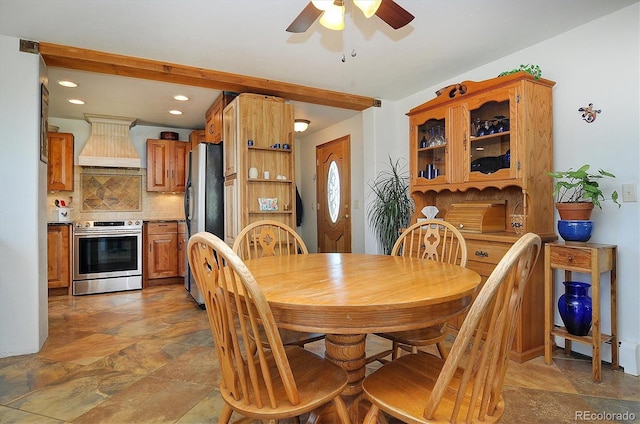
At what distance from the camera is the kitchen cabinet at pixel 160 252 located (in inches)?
190

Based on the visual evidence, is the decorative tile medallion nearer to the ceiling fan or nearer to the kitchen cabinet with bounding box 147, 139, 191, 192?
the kitchen cabinet with bounding box 147, 139, 191, 192

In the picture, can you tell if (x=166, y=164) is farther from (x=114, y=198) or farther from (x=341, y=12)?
(x=341, y=12)

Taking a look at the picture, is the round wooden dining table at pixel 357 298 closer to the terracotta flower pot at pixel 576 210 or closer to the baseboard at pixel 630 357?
the terracotta flower pot at pixel 576 210

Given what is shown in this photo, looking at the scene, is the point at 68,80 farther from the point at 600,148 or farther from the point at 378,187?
the point at 600,148

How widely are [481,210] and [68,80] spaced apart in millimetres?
3871

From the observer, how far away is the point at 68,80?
337cm

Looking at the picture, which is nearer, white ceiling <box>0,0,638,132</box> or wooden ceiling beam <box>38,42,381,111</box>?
white ceiling <box>0,0,638,132</box>

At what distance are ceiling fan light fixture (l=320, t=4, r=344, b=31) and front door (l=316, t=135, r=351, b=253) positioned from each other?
314cm

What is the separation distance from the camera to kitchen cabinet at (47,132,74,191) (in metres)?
4.54

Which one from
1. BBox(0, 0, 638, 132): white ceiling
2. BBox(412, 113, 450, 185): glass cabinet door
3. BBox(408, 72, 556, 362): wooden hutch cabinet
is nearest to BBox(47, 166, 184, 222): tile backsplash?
BBox(0, 0, 638, 132): white ceiling

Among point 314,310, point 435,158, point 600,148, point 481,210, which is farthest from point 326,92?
point 314,310

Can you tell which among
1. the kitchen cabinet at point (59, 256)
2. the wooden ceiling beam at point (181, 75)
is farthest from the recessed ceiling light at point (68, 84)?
the kitchen cabinet at point (59, 256)

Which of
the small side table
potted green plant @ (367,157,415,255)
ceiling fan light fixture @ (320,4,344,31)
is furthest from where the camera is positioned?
potted green plant @ (367,157,415,255)

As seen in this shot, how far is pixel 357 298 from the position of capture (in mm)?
1137
